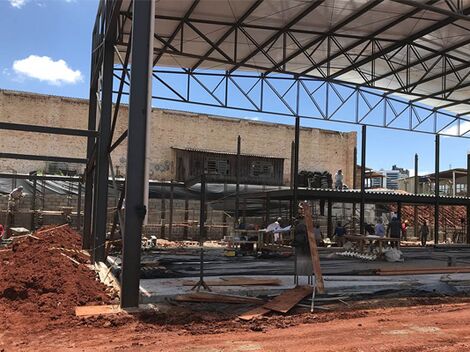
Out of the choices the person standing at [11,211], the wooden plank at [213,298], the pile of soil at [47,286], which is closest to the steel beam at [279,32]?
the wooden plank at [213,298]

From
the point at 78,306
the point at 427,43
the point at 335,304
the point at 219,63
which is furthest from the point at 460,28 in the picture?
the point at 78,306

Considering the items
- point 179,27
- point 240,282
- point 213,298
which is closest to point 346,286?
point 240,282

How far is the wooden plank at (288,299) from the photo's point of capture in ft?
27.9

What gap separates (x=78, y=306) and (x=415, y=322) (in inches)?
219

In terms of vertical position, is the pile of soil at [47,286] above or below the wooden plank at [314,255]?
below

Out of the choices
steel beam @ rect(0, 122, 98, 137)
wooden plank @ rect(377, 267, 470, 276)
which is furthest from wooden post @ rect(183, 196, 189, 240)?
wooden plank @ rect(377, 267, 470, 276)

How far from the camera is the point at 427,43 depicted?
62.2 ft

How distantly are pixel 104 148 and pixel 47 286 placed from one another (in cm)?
470

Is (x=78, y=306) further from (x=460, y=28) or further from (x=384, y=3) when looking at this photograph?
(x=460, y=28)

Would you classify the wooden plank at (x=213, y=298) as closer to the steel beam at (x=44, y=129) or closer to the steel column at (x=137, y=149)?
the steel column at (x=137, y=149)

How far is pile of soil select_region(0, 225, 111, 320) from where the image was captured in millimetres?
8156

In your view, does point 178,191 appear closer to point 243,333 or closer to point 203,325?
point 203,325

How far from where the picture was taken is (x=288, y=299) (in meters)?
9.06

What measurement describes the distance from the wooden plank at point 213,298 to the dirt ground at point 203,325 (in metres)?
0.16
